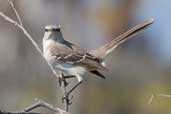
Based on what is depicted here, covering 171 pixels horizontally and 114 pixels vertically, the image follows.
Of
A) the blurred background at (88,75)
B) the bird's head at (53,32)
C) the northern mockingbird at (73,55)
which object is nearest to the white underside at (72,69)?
the northern mockingbird at (73,55)

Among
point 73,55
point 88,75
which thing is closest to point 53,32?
point 73,55

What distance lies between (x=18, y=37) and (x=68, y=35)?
42.4 inches

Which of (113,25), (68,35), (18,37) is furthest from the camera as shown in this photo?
(113,25)

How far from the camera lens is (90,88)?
12.8 metres

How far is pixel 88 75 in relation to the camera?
28.3 feet

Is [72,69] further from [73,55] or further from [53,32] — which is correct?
[53,32]

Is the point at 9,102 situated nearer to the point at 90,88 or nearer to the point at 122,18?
the point at 90,88

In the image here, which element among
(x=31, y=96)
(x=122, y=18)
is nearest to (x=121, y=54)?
(x=122, y=18)

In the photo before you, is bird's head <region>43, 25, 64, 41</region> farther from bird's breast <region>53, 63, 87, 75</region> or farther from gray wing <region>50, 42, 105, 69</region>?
bird's breast <region>53, 63, 87, 75</region>

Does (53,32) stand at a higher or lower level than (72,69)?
higher

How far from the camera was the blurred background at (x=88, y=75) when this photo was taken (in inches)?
421

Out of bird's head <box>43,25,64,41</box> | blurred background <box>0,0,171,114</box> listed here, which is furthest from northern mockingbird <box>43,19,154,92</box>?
blurred background <box>0,0,171,114</box>

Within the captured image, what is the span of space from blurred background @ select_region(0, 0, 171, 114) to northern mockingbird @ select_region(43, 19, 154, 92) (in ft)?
12.7

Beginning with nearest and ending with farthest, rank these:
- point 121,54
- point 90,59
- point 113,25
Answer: point 90,59 < point 113,25 < point 121,54
